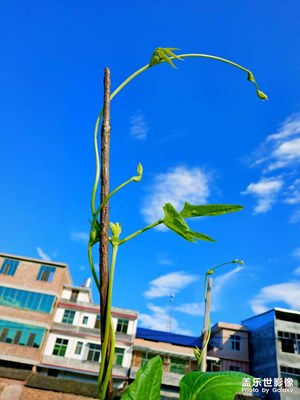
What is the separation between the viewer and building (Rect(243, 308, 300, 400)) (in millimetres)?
20094

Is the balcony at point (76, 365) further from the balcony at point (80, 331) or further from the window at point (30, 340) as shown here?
the balcony at point (80, 331)

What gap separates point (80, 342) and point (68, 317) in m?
1.95

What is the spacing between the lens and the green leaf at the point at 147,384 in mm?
484

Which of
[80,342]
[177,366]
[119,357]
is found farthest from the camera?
[177,366]

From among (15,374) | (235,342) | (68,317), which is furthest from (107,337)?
(235,342)

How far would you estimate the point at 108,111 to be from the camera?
2.43 ft

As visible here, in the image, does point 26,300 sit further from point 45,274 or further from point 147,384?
point 147,384

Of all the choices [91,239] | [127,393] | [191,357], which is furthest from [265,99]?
[191,357]

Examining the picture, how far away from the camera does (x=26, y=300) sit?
69.9 ft

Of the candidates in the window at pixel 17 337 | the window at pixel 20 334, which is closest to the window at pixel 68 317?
the window at pixel 20 334

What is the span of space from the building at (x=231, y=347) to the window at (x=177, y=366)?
266 cm

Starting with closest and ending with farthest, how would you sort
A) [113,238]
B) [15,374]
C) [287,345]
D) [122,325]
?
[113,238] → [15,374] → [287,345] → [122,325]

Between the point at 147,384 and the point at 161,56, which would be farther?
the point at 161,56

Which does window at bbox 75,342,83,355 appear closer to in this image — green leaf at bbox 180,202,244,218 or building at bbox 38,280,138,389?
building at bbox 38,280,138,389
